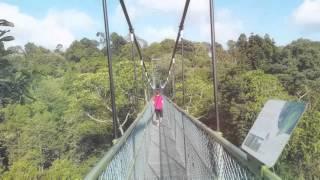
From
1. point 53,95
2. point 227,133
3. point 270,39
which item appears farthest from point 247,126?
point 53,95

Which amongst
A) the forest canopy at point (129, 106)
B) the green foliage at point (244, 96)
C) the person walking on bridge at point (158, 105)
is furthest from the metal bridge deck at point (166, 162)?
the green foliage at point (244, 96)

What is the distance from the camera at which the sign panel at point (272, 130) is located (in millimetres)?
1351

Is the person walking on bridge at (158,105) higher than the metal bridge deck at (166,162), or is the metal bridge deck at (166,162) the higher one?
the person walking on bridge at (158,105)

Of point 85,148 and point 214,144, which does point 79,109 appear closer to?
point 85,148

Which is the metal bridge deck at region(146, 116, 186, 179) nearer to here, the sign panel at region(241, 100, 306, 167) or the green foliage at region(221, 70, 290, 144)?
the sign panel at region(241, 100, 306, 167)

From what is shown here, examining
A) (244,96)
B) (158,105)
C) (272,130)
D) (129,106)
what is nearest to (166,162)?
(158,105)

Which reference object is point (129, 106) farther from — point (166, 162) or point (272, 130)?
point (272, 130)

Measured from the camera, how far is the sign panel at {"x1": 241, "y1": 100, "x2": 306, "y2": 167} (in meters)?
1.35

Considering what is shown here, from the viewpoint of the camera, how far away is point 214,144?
2852 millimetres

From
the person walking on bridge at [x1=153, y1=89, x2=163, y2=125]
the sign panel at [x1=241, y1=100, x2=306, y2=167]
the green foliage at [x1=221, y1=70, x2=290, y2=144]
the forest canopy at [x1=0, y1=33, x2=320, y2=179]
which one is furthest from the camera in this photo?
the green foliage at [x1=221, y1=70, x2=290, y2=144]

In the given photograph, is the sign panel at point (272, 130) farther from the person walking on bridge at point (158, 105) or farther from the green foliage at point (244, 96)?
the green foliage at point (244, 96)

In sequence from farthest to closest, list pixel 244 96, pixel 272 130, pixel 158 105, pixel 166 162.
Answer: pixel 244 96 < pixel 158 105 < pixel 166 162 < pixel 272 130

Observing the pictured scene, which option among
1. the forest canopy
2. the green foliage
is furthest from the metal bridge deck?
the green foliage

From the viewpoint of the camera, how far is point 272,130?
149 cm
